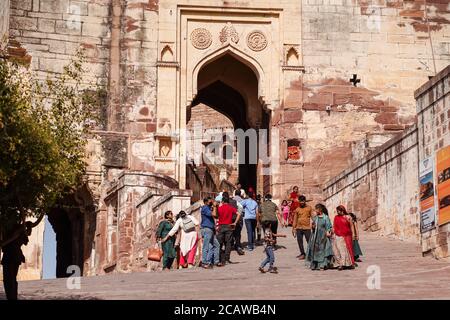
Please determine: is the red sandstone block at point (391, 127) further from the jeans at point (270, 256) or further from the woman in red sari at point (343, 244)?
the jeans at point (270, 256)

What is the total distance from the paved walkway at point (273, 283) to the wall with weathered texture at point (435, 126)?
26 cm

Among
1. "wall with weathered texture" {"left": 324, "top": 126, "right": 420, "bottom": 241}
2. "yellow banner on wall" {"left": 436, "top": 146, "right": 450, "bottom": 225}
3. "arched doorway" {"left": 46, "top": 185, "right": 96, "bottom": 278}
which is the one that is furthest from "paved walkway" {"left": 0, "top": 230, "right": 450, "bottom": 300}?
"arched doorway" {"left": 46, "top": 185, "right": 96, "bottom": 278}

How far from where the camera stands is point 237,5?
28.2m

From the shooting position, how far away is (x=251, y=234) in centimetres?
1953

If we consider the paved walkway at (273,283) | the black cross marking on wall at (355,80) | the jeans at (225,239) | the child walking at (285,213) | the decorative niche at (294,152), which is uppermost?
the black cross marking on wall at (355,80)

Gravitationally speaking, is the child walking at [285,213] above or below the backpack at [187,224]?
above

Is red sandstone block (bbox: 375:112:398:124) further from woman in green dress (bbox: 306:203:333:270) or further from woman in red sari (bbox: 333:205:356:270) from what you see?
woman in red sari (bbox: 333:205:356:270)

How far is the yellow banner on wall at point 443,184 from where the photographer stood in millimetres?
17156

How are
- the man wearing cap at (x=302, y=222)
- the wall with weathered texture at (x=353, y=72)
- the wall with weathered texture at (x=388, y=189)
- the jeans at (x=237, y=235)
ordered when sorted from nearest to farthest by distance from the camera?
the man wearing cap at (x=302, y=222)
the jeans at (x=237, y=235)
the wall with weathered texture at (x=388, y=189)
the wall with weathered texture at (x=353, y=72)

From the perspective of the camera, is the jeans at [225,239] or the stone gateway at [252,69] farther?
the stone gateway at [252,69]

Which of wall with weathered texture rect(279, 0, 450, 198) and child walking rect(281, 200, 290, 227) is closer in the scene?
child walking rect(281, 200, 290, 227)

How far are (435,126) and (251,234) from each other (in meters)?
3.70

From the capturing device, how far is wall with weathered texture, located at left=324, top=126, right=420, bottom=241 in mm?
20625

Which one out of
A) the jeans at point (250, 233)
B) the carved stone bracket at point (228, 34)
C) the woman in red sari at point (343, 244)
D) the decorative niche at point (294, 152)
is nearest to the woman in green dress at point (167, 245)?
the jeans at point (250, 233)
